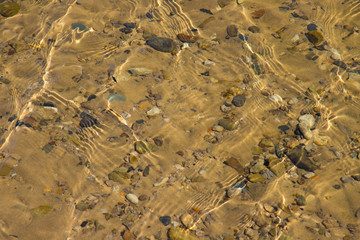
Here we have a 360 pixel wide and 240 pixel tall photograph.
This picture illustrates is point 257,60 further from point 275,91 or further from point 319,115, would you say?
point 319,115

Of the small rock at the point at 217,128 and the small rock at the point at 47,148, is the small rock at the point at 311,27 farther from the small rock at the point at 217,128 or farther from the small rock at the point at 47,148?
the small rock at the point at 47,148

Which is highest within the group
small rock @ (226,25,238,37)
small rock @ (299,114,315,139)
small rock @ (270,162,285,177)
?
small rock @ (226,25,238,37)

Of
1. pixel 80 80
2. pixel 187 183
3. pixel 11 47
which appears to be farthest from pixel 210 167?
pixel 11 47

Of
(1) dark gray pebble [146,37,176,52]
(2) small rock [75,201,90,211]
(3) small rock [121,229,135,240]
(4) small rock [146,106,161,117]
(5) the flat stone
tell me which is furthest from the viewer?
(1) dark gray pebble [146,37,176,52]

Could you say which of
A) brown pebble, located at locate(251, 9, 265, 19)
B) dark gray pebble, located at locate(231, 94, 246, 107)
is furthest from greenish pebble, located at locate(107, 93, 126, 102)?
brown pebble, located at locate(251, 9, 265, 19)

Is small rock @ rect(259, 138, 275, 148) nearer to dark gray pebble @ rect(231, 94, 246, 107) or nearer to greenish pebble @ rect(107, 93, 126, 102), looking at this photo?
dark gray pebble @ rect(231, 94, 246, 107)

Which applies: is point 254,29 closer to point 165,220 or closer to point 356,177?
point 356,177

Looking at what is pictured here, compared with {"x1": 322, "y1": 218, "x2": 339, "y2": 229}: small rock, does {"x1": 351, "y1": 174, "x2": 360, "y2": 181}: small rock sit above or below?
above
